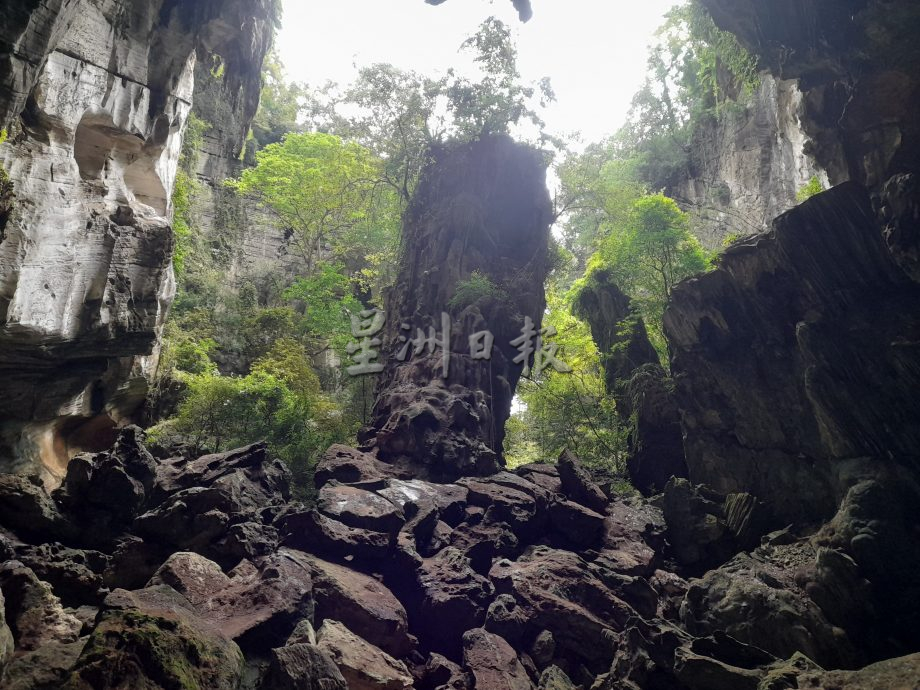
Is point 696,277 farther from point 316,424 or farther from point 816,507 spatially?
point 316,424

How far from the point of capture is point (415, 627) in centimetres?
902

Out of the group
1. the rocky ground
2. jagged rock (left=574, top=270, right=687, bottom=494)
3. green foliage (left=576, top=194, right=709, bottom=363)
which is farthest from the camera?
green foliage (left=576, top=194, right=709, bottom=363)

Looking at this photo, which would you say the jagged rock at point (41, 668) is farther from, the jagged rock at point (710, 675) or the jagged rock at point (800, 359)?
the jagged rock at point (800, 359)

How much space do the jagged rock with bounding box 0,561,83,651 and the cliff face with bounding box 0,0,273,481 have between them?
2508 millimetres

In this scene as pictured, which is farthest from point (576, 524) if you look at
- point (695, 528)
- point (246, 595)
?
point (246, 595)

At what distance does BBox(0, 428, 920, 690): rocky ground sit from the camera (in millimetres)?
5664

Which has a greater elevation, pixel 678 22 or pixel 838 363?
pixel 678 22

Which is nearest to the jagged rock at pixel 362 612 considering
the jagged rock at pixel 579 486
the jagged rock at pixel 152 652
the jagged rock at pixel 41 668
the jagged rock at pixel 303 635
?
the jagged rock at pixel 303 635

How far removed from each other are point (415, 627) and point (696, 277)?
391 inches

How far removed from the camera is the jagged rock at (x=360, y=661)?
6664mm

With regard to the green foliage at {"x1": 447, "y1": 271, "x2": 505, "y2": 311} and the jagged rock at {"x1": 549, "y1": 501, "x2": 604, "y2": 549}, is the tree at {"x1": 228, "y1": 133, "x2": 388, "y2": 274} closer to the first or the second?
the green foliage at {"x1": 447, "y1": 271, "x2": 505, "y2": 311}

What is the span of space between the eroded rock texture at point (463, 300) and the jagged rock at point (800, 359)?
4.60 meters

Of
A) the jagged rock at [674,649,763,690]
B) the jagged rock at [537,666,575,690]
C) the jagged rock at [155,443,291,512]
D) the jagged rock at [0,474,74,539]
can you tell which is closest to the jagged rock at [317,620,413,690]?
the jagged rock at [537,666,575,690]

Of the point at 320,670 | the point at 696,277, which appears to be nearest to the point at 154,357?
the point at 320,670
